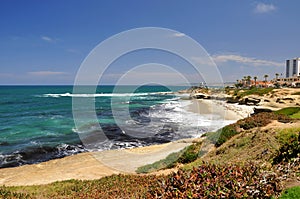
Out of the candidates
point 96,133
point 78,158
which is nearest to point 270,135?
point 78,158

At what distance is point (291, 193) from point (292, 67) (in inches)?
7127

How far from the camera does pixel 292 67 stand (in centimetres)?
15788

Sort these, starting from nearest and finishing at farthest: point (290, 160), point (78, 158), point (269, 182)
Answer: point (269, 182) → point (290, 160) → point (78, 158)

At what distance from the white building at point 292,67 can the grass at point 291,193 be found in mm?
163924

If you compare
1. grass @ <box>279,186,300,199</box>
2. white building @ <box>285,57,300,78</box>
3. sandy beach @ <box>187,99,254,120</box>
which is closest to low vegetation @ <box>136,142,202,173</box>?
grass @ <box>279,186,300,199</box>

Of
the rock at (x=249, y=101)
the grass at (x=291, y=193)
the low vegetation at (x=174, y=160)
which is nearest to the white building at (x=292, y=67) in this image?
the rock at (x=249, y=101)

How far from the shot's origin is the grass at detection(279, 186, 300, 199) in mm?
4121

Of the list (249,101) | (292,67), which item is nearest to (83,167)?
(249,101)

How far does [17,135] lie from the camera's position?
88.8ft

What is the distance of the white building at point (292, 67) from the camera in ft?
491

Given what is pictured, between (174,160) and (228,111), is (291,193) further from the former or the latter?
(228,111)

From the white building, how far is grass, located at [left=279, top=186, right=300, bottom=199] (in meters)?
164

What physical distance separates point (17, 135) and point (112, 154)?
1449cm

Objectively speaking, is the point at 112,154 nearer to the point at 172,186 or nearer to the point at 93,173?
the point at 93,173
